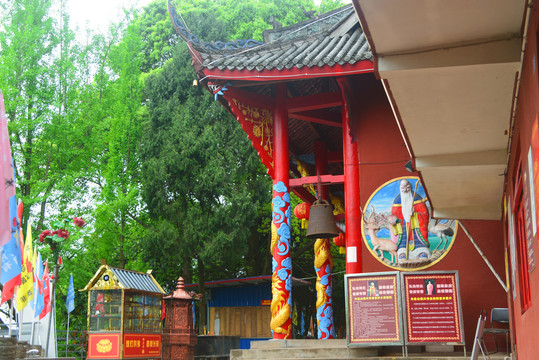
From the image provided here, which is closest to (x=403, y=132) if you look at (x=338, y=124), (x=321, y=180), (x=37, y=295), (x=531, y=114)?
(x=531, y=114)

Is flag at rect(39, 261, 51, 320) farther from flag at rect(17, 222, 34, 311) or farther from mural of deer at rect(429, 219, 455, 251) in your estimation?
mural of deer at rect(429, 219, 455, 251)

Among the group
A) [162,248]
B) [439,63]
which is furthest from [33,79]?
[439,63]

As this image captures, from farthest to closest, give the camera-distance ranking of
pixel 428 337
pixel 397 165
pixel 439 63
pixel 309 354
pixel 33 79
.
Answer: pixel 33 79, pixel 397 165, pixel 309 354, pixel 428 337, pixel 439 63

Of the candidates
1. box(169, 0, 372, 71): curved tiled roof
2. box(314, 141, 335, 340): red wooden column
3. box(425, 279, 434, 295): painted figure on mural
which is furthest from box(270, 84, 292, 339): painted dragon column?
box(425, 279, 434, 295): painted figure on mural

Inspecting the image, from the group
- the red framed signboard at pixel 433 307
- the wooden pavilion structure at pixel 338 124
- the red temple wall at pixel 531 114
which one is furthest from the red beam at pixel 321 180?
the red temple wall at pixel 531 114

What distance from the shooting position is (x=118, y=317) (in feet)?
51.6

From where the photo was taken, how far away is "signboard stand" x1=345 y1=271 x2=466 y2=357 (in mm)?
8430

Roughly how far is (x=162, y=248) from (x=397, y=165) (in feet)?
44.2

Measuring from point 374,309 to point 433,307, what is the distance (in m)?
0.81

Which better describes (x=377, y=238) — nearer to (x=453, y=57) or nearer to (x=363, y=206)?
(x=363, y=206)

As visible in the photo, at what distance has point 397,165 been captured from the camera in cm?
1065

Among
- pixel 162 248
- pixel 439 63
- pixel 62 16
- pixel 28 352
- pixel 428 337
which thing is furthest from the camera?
pixel 62 16

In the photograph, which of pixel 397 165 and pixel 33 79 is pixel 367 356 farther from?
pixel 33 79

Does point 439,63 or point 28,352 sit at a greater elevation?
point 439,63
